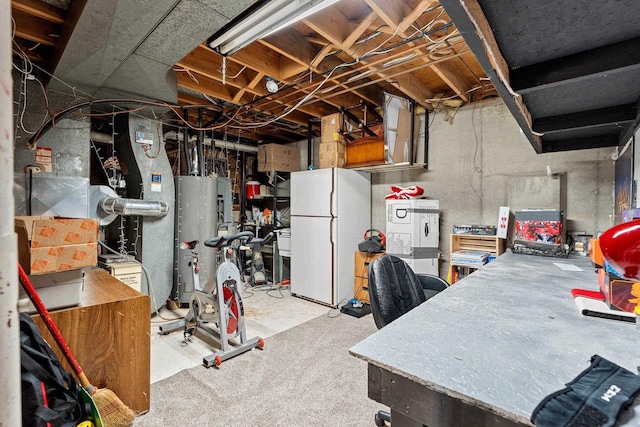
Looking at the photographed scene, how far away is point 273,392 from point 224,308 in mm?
871

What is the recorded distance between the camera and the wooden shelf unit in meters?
3.18

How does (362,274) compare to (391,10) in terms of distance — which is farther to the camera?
(362,274)

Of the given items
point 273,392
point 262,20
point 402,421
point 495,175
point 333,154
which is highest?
point 262,20

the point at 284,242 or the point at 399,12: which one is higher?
the point at 399,12

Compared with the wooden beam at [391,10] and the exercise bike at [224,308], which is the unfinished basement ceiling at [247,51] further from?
the exercise bike at [224,308]

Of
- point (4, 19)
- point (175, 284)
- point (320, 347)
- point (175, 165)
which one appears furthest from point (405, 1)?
point (175, 165)

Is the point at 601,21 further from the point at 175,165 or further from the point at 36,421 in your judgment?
the point at 175,165

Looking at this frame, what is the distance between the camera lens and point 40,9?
80.0 inches

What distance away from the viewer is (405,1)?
2100 millimetres

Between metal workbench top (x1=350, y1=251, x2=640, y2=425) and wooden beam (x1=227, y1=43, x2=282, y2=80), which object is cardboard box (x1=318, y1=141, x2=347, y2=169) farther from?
metal workbench top (x1=350, y1=251, x2=640, y2=425)

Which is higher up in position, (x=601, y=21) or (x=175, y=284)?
(x=601, y=21)

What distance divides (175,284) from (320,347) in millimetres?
2179

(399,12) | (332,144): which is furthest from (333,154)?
(399,12)

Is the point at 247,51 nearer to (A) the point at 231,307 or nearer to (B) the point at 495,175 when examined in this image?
(A) the point at 231,307
